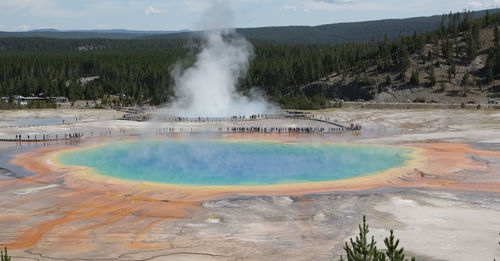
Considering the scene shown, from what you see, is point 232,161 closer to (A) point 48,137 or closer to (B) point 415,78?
(A) point 48,137

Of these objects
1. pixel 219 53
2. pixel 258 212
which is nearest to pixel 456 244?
pixel 258 212

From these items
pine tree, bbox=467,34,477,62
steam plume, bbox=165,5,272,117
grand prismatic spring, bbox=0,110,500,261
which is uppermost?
pine tree, bbox=467,34,477,62

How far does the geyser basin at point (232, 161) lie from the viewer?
3244 centimetres

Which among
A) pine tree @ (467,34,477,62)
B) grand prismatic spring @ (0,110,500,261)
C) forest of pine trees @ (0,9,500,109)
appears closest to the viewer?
grand prismatic spring @ (0,110,500,261)

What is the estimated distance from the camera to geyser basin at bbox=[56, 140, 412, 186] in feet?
106

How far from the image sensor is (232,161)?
38.8 meters

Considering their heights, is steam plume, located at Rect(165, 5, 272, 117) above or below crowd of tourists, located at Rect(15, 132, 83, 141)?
above

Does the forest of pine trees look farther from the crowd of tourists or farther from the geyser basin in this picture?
the crowd of tourists

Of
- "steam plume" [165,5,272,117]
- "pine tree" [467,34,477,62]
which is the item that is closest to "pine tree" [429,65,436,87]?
"pine tree" [467,34,477,62]

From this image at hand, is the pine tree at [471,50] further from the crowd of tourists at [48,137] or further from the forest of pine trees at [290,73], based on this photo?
the crowd of tourists at [48,137]

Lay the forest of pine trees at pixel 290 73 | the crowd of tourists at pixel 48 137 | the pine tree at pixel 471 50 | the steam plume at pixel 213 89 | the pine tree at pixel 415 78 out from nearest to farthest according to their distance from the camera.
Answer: the crowd of tourists at pixel 48 137 < the steam plume at pixel 213 89 < the pine tree at pixel 415 78 < the pine tree at pixel 471 50 < the forest of pine trees at pixel 290 73

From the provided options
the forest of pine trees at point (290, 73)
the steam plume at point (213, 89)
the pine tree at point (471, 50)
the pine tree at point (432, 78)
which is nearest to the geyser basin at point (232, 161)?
the steam plume at point (213, 89)

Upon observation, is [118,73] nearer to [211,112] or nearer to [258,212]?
[211,112]

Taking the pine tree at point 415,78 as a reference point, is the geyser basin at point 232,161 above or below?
below
